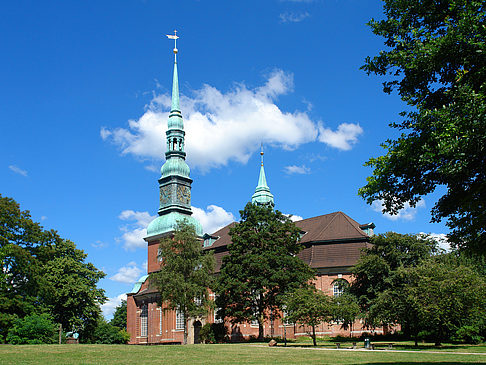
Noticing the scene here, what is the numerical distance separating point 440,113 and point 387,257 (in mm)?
31182

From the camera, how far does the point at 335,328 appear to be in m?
49.2

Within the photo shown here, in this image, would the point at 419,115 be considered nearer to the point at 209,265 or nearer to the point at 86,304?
the point at 209,265

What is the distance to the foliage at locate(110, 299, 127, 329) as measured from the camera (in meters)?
98.5

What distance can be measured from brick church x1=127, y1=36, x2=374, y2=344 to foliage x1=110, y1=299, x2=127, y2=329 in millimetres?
23729

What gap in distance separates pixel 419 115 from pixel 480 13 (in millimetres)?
3277

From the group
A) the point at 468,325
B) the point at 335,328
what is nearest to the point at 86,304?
the point at 335,328

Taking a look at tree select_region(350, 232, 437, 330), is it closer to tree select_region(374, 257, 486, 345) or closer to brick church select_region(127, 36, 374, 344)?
tree select_region(374, 257, 486, 345)

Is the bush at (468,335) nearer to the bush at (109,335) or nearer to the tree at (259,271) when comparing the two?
the tree at (259,271)

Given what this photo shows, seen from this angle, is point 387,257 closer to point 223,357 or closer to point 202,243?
Answer: point 223,357

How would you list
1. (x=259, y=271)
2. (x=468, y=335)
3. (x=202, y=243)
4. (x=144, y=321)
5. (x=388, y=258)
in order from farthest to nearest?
(x=144, y=321) → (x=202, y=243) → (x=259, y=271) → (x=388, y=258) → (x=468, y=335)

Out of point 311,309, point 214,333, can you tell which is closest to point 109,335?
point 214,333

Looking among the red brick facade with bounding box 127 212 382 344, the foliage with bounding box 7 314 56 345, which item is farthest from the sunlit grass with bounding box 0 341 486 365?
the red brick facade with bounding box 127 212 382 344

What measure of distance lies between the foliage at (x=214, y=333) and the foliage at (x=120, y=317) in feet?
169

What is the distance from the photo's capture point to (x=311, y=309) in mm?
36531
